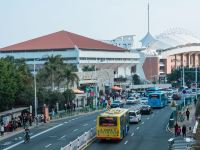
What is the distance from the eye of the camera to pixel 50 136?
38562 mm

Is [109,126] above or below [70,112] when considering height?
above

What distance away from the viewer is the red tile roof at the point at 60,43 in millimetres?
128500

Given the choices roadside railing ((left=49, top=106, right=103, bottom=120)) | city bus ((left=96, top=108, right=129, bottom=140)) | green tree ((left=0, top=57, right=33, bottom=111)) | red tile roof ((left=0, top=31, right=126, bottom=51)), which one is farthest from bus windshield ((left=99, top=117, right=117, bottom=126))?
red tile roof ((left=0, top=31, right=126, bottom=51))

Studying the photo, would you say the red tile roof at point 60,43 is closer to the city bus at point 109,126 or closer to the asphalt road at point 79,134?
the asphalt road at point 79,134

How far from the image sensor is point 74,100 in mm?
69188

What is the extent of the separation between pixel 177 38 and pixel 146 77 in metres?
29.3

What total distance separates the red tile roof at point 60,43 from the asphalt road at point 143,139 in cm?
8171

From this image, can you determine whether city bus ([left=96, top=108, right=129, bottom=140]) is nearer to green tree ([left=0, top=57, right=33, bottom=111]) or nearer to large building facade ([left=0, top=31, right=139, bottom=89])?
green tree ([left=0, top=57, right=33, bottom=111])

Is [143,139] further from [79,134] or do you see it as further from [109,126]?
[79,134]

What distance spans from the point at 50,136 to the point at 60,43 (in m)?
93.0

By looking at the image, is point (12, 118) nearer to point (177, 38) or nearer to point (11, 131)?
point (11, 131)

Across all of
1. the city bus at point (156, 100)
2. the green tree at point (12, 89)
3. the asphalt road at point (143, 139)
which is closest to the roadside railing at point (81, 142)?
the asphalt road at point (143, 139)

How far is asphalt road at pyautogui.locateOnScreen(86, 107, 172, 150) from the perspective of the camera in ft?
103

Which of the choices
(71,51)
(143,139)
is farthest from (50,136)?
(71,51)
